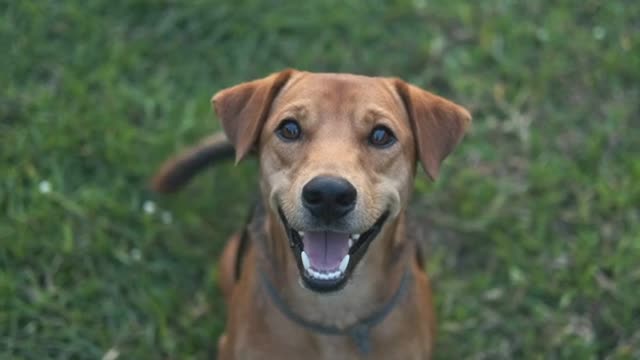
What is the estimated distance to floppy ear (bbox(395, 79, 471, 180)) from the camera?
4559 millimetres

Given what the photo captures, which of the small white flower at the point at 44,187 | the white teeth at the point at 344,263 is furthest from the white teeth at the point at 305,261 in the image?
the small white flower at the point at 44,187

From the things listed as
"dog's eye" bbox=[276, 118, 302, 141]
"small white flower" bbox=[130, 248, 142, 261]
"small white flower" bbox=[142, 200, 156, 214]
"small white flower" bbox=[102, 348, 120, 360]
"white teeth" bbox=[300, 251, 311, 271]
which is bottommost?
"small white flower" bbox=[102, 348, 120, 360]

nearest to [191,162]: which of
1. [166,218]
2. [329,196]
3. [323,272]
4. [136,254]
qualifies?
[166,218]

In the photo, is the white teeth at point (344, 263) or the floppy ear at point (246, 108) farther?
the floppy ear at point (246, 108)

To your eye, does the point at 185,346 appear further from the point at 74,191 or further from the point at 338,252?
the point at 338,252

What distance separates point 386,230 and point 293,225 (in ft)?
1.67

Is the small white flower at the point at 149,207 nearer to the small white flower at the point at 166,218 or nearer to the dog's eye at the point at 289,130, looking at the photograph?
the small white flower at the point at 166,218

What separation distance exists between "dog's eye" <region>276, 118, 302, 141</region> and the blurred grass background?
161cm

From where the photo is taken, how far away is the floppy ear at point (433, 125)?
4559 mm

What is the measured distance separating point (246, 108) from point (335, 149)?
523 mm

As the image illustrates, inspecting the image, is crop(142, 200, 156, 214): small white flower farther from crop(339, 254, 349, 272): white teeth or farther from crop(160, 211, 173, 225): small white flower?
crop(339, 254, 349, 272): white teeth

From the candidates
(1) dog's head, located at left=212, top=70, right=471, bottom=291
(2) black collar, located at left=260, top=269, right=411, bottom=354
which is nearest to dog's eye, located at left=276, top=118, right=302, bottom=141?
(1) dog's head, located at left=212, top=70, right=471, bottom=291

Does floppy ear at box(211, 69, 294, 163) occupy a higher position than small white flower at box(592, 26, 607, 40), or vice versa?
floppy ear at box(211, 69, 294, 163)

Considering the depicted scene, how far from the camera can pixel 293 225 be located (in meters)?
4.27
